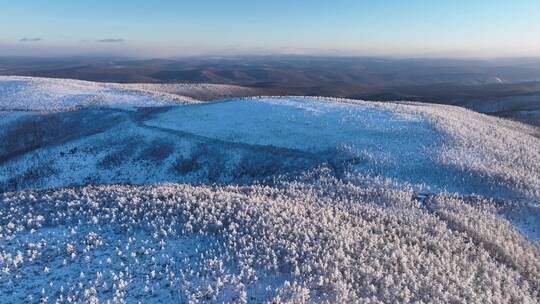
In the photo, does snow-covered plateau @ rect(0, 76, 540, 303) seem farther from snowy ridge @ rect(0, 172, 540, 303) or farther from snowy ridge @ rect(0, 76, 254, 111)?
snowy ridge @ rect(0, 76, 254, 111)

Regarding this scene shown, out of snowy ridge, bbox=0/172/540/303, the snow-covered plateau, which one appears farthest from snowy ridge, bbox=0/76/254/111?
snowy ridge, bbox=0/172/540/303

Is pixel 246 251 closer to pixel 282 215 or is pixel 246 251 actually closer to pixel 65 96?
pixel 282 215

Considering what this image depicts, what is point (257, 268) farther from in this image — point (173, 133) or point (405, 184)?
point (173, 133)

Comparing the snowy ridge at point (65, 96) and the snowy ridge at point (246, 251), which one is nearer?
the snowy ridge at point (246, 251)

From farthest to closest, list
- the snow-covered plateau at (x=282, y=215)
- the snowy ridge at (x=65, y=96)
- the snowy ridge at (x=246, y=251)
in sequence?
the snowy ridge at (x=65, y=96)
the snow-covered plateau at (x=282, y=215)
the snowy ridge at (x=246, y=251)

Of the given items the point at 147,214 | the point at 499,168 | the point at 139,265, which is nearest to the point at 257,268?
the point at 139,265

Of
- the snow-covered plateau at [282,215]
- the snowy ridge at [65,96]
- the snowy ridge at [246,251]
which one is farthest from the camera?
Result: the snowy ridge at [65,96]

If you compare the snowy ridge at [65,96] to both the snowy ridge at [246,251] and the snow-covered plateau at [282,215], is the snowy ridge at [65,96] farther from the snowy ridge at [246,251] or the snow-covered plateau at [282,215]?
the snowy ridge at [246,251]

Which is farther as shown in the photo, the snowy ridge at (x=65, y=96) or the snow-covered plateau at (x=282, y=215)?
the snowy ridge at (x=65, y=96)

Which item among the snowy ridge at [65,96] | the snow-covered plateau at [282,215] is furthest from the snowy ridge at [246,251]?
the snowy ridge at [65,96]
